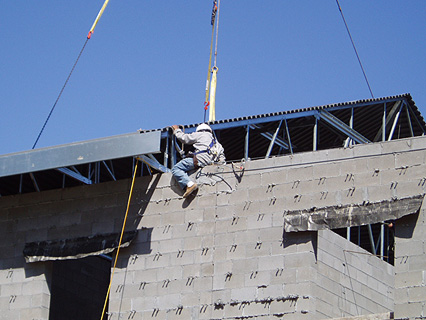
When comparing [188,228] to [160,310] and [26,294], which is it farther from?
[26,294]

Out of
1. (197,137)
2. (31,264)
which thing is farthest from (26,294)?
(197,137)

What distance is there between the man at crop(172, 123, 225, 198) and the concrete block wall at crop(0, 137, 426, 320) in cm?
24

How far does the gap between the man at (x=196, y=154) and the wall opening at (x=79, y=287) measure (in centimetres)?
551

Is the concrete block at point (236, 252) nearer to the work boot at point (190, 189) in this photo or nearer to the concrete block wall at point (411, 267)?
the work boot at point (190, 189)

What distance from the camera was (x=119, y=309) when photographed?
57.1ft

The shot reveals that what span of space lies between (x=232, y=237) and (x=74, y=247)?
11.6 ft

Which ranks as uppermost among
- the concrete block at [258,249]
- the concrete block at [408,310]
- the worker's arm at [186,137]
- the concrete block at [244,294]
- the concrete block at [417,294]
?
the worker's arm at [186,137]

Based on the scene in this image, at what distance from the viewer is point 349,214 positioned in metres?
16.0

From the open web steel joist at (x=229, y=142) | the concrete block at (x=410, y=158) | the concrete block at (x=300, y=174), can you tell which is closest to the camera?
the concrete block at (x=410, y=158)

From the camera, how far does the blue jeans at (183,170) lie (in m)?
17.5

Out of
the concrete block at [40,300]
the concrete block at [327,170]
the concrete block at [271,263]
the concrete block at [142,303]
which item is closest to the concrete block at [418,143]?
the concrete block at [327,170]

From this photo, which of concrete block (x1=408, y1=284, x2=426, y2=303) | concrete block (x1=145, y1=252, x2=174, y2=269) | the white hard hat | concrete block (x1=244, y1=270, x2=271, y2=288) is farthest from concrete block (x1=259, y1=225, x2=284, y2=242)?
concrete block (x1=408, y1=284, x2=426, y2=303)

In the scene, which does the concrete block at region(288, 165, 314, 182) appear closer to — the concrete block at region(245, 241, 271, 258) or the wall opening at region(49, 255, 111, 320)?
the concrete block at region(245, 241, 271, 258)

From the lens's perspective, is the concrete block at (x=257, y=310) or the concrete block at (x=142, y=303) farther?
the concrete block at (x=142, y=303)
